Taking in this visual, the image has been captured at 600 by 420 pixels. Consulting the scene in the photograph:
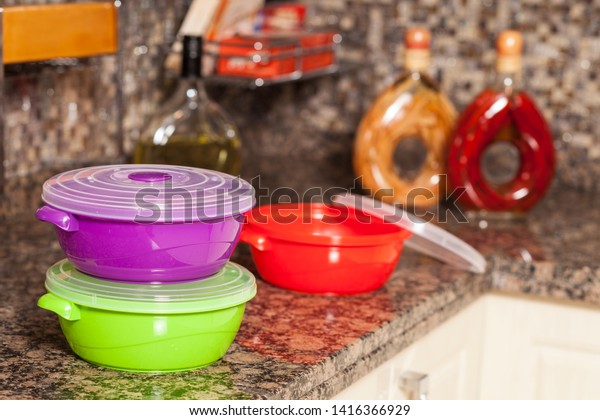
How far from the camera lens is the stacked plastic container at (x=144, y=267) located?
960 mm

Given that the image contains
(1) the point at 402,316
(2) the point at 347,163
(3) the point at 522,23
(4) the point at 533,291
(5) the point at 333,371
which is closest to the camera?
(5) the point at 333,371

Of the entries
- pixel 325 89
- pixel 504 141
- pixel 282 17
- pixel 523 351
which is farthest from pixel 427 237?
pixel 325 89

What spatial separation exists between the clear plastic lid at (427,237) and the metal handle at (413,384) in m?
0.18

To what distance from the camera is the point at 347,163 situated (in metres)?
2.08

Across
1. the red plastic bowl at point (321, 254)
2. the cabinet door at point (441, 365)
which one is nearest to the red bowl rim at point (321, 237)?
the red plastic bowl at point (321, 254)

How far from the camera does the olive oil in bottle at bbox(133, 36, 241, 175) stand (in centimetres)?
162

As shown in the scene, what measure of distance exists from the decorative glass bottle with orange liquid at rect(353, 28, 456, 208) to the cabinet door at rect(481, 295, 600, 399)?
1.00 ft

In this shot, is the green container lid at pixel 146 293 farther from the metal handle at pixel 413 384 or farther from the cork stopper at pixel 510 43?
the cork stopper at pixel 510 43

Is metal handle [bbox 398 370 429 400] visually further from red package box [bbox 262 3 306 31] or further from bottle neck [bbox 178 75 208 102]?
red package box [bbox 262 3 306 31]

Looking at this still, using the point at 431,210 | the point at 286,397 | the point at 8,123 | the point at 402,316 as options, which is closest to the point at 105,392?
the point at 286,397

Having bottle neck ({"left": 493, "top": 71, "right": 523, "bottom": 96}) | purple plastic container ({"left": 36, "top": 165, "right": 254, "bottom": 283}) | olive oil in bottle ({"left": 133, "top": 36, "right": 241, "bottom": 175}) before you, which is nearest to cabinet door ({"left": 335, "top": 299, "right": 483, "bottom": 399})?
purple plastic container ({"left": 36, "top": 165, "right": 254, "bottom": 283})

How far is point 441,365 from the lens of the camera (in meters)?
1.41

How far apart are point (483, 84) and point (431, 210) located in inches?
14.7

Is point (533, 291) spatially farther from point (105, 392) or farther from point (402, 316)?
point (105, 392)
